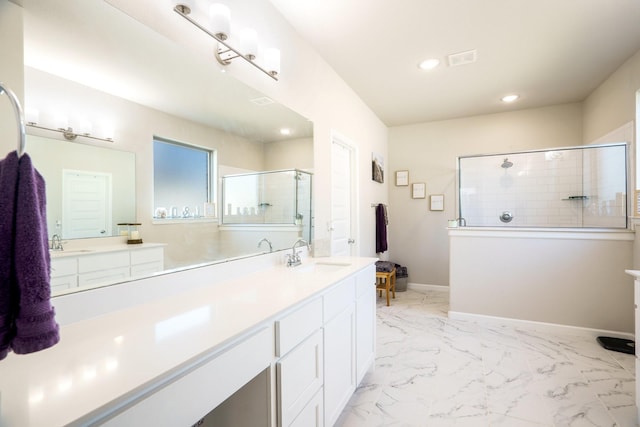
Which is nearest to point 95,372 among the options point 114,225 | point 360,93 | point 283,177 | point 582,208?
point 114,225

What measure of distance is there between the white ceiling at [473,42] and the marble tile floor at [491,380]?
8.54 feet

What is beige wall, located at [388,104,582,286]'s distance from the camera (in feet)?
13.3

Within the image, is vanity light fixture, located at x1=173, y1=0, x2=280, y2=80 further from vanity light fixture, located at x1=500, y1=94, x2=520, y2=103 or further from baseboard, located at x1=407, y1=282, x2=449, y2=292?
baseboard, located at x1=407, y1=282, x2=449, y2=292

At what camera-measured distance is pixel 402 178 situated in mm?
4840

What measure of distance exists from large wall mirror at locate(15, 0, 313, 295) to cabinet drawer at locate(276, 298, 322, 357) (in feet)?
1.96

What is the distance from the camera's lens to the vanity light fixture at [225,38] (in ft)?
4.57

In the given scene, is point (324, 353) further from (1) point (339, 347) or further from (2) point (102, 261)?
(2) point (102, 261)

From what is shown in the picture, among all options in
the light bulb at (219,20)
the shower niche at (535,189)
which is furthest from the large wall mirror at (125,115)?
the shower niche at (535,189)

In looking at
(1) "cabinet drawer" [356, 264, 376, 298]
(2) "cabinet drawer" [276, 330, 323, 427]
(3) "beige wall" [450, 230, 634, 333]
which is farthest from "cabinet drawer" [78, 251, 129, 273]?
(3) "beige wall" [450, 230, 634, 333]

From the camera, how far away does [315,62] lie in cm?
265

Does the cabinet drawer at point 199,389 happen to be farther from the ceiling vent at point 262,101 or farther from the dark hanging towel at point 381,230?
the dark hanging towel at point 381,230

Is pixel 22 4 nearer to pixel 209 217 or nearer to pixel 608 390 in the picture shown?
pixel 209 217

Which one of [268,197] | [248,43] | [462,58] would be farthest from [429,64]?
[268,197]

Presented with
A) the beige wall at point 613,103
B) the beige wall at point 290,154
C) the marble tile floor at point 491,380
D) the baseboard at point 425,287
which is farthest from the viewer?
the baseboard at point 425,287
